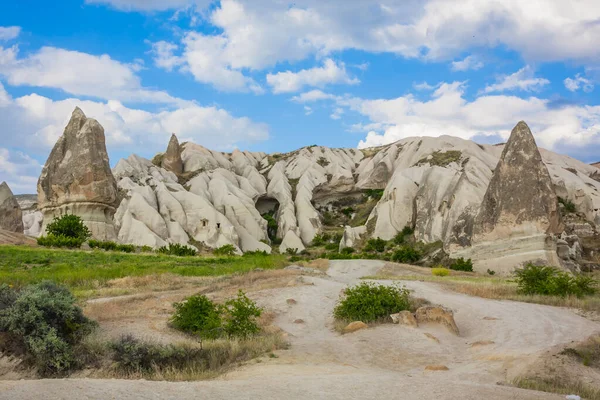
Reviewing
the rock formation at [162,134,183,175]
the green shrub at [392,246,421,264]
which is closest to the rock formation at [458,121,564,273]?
the green shrub at [392,246,421,264]

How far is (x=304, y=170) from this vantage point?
232ft

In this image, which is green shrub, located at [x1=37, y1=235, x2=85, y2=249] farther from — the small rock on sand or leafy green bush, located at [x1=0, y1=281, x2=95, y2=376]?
the small rock on sand

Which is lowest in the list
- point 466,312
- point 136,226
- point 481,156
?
point 466,312

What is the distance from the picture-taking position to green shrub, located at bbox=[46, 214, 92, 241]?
29.6 meters

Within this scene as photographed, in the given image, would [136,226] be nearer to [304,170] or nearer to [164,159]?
[164,159]

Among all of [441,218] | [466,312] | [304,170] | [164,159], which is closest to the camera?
[466,312]

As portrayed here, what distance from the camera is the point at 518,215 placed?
27453 mm

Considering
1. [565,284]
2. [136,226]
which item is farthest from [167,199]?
[565,284]

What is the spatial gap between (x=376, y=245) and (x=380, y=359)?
35408mm

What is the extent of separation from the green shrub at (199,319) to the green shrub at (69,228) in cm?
2143

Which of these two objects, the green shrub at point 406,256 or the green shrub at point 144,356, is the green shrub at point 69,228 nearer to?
the green shrub at point 406,256

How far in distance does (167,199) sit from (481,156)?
33861 mm

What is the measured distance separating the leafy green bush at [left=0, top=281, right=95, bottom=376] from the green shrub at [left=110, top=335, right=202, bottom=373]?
0.66 m

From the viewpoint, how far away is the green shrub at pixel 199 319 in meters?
9.84
